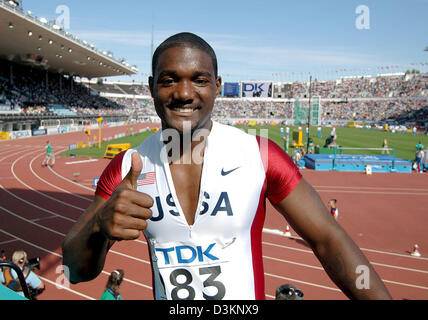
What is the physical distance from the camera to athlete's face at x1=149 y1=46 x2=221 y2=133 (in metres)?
1.42

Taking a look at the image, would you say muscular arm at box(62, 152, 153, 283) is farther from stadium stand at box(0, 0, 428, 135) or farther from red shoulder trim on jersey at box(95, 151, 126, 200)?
stadium stand at box(0, 0, 428, 135)

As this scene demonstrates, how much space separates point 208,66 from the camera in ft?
4.84

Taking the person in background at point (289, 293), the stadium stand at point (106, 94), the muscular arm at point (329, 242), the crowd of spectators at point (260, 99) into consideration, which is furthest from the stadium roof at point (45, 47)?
the muscular arm at point (329, 242)

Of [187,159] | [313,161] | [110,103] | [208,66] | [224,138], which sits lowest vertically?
[313,161]

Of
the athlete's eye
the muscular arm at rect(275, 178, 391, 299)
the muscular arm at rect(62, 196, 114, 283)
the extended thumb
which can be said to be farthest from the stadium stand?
the muscular arm at rect(275, 178, 391, 299)

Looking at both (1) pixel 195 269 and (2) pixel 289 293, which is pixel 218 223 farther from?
(2) pixel 289 293

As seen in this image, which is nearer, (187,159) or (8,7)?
(187,159)

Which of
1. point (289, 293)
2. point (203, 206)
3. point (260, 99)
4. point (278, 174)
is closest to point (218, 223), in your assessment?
point (203, 206)

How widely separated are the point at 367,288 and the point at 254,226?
53 cm

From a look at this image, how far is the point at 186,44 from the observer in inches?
57.5

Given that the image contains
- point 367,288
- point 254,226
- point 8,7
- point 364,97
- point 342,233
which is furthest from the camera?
point 364,97

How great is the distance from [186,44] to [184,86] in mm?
206

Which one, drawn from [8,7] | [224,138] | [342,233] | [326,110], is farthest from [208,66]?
[326,110]
